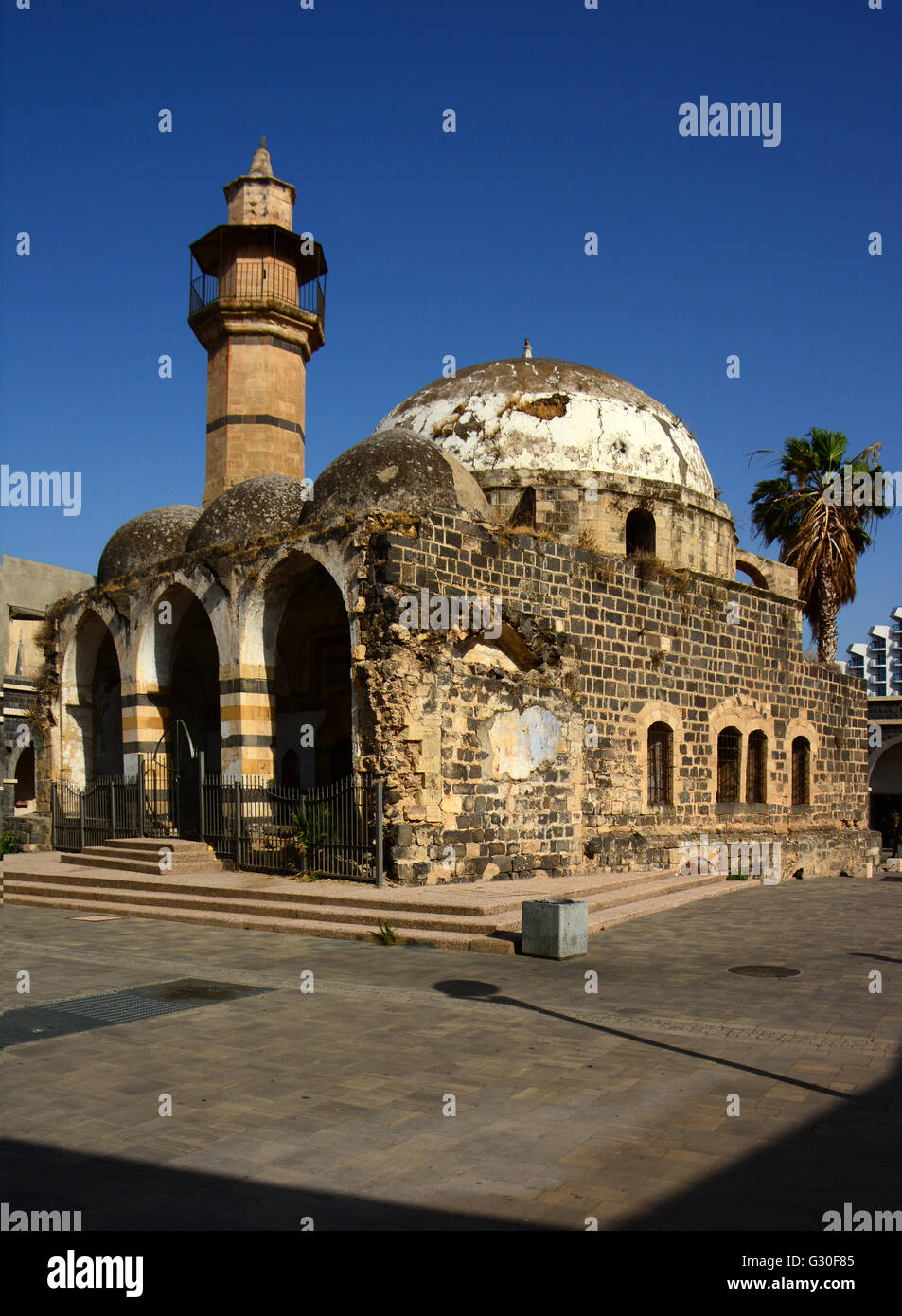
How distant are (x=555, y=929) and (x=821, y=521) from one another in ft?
60.0

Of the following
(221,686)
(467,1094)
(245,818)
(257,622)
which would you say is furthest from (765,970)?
(221,686)

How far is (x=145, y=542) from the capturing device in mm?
18953

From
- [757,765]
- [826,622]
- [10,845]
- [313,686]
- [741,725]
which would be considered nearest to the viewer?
[313,686]

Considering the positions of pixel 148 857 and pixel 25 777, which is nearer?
pixel 148 857

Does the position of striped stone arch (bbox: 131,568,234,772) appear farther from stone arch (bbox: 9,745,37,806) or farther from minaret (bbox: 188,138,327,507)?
stone arch (bbox: 9,745,37,806)

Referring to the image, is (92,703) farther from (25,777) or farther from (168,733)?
(25,777)

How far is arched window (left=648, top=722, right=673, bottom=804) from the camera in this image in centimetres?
1680

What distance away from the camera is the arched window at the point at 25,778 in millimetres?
32916

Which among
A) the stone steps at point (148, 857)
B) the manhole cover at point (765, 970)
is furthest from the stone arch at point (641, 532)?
the manhole cover at point (765, 970)

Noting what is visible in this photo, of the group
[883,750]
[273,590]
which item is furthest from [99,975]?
[883,750]

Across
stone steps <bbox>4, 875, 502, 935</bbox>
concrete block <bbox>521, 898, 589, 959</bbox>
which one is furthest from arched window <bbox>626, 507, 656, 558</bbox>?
concrete block <bbox>521, 898, 589, 959</bbox>

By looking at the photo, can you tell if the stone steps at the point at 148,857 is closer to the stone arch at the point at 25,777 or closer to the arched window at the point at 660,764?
the arched window at the point at 660,764

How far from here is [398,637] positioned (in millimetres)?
12391

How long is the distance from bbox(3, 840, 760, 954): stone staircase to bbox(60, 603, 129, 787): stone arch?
3742 millimetres
